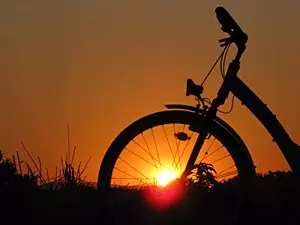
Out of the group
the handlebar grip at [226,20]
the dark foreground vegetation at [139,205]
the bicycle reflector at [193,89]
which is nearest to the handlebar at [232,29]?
the handlebar grip at [226,20]

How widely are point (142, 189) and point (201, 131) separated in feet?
6.70

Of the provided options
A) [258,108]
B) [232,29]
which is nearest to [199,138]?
[258,108]

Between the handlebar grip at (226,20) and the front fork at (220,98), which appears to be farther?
the front fork at (220,98)

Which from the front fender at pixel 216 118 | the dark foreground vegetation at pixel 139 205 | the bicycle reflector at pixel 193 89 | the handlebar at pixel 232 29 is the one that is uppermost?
the handlebar at pixel 232 29

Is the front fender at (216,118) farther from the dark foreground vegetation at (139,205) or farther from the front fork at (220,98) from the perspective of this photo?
the dark foreground vegetation at (139,205)

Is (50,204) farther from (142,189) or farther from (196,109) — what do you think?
(196,109)

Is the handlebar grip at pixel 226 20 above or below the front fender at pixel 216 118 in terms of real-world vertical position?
above

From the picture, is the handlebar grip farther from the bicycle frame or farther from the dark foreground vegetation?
the dark foreground vegetation

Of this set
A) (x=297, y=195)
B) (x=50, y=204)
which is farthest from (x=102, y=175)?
(x=297, y=195)

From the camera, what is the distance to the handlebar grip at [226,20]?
6.60 metres

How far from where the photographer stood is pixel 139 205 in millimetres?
7715

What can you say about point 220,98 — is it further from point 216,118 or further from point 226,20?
point 226,20

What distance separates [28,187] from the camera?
815 centimetres

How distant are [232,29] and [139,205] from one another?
85.8 inches
